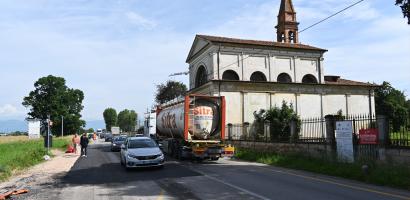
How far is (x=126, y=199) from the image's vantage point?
11.0 m

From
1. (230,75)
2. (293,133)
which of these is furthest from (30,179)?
(230,75)

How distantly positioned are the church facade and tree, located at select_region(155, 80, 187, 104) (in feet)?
69.3

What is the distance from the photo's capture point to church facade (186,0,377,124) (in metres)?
44.0

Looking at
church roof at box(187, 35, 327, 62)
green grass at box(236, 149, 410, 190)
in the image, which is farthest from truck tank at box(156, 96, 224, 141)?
church roof at box(187, 35, 327, 62)

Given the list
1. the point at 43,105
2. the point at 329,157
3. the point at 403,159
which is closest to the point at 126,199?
the point at 403,159

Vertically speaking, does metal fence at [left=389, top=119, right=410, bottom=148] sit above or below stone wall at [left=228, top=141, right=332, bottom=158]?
above

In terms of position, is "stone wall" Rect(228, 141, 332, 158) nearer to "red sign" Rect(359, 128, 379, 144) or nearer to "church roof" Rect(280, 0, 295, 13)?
"red sign" Rect(359, 128, 379, 144)

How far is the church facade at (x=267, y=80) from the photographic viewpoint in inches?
1731

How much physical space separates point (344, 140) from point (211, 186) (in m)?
7.59

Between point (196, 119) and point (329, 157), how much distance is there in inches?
→ 279

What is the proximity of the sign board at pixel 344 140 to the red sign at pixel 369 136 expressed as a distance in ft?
1.80

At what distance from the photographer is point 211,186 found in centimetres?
1299

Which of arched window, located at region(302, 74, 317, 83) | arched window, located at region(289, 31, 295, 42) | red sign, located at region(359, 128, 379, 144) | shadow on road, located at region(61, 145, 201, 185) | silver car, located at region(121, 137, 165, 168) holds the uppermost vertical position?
arched window, located at region(289, 31, 295, 42)

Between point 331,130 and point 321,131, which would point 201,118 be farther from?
point 331,130
